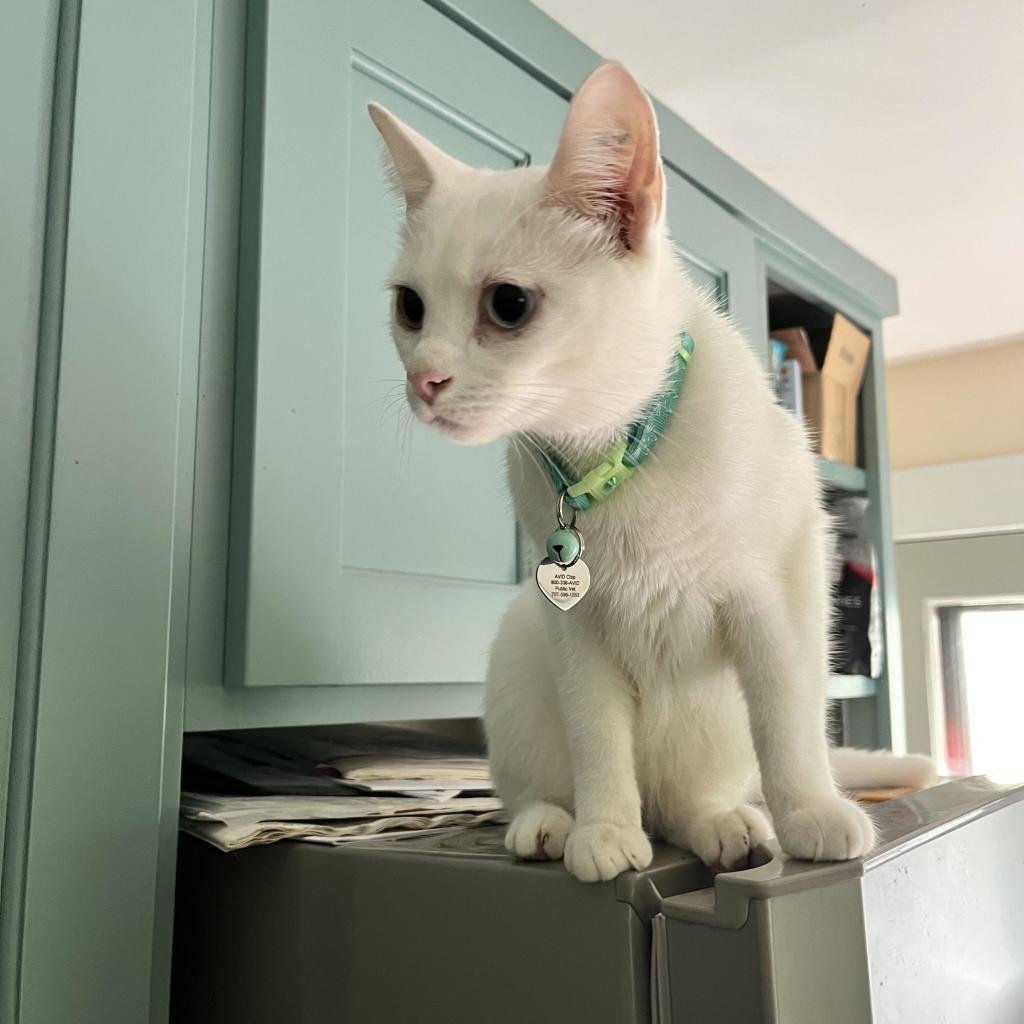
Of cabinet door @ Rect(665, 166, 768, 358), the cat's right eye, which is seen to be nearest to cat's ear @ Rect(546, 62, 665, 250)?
the cat's right eye

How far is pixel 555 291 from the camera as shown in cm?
56

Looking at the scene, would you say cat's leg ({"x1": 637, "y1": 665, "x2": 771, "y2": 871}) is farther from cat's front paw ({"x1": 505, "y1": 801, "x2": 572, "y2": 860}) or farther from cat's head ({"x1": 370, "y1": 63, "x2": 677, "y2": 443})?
cat's head ({"x1": 370, "y1": 63, "x2": 677, "y2": 443})

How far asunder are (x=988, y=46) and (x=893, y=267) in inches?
30.7

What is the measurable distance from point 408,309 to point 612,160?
0.52ft

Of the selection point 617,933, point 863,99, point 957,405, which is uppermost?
point 863,99

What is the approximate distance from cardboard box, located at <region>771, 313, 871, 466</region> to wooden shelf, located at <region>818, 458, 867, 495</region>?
0.02m

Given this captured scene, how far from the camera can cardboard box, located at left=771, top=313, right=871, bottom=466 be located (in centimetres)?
165

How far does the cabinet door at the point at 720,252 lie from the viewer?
1253 millimetres

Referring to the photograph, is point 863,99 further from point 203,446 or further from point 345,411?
point 203,446

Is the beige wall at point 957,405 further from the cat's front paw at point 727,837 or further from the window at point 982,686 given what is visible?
the cat's front paw at point 727,837

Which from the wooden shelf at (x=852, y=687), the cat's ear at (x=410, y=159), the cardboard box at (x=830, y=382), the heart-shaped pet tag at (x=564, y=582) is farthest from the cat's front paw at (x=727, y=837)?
the cardboard box at (x=830, y=382)

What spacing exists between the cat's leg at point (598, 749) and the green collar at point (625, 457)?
91mm

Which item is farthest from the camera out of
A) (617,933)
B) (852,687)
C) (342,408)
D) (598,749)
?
(852,687)

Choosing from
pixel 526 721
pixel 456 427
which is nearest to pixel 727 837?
pixel 526 721
